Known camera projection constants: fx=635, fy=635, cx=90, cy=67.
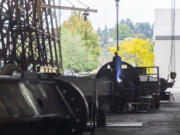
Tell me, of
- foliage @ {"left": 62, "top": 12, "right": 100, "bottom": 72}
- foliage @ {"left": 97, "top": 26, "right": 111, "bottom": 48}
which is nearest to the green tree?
foliage @ {"left": 97, "top": 26, "right": 111, "bottom": 48}

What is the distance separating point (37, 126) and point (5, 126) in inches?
33.6

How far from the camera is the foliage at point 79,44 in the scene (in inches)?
3465

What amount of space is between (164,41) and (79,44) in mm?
14763

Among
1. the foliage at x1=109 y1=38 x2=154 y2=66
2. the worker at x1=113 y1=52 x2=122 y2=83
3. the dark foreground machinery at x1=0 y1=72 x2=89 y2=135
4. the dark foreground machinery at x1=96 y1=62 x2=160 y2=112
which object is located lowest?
the foliage at x1=109 y1=38 x2=154 y2=66

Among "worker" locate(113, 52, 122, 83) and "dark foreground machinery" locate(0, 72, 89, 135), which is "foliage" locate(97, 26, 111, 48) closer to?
"worker" locate(113, 52, 122, 83)

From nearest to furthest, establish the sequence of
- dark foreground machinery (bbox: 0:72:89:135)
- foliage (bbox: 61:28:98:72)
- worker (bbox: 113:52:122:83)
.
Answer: dark foreground machinery (bbox: 0:72:89:135) → worker (bbox: 113:52:122:83) → foliage (bbox: 61:28:98:72)

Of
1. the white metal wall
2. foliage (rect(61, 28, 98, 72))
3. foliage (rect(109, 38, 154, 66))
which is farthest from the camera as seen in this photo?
foliage (rect(109, 38, 154, 66))

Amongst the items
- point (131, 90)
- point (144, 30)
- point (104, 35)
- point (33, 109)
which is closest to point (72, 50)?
point (131, 90)

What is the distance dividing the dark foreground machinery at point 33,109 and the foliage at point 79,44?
73.9 metres

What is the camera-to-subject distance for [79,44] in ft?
290

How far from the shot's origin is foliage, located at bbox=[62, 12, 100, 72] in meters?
88.0

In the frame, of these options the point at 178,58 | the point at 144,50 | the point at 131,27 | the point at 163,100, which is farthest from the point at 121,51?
the point at 131,27

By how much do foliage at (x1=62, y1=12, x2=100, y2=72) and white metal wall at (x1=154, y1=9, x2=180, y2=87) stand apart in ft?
31.7

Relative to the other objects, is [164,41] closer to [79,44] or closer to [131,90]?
[79,44]
